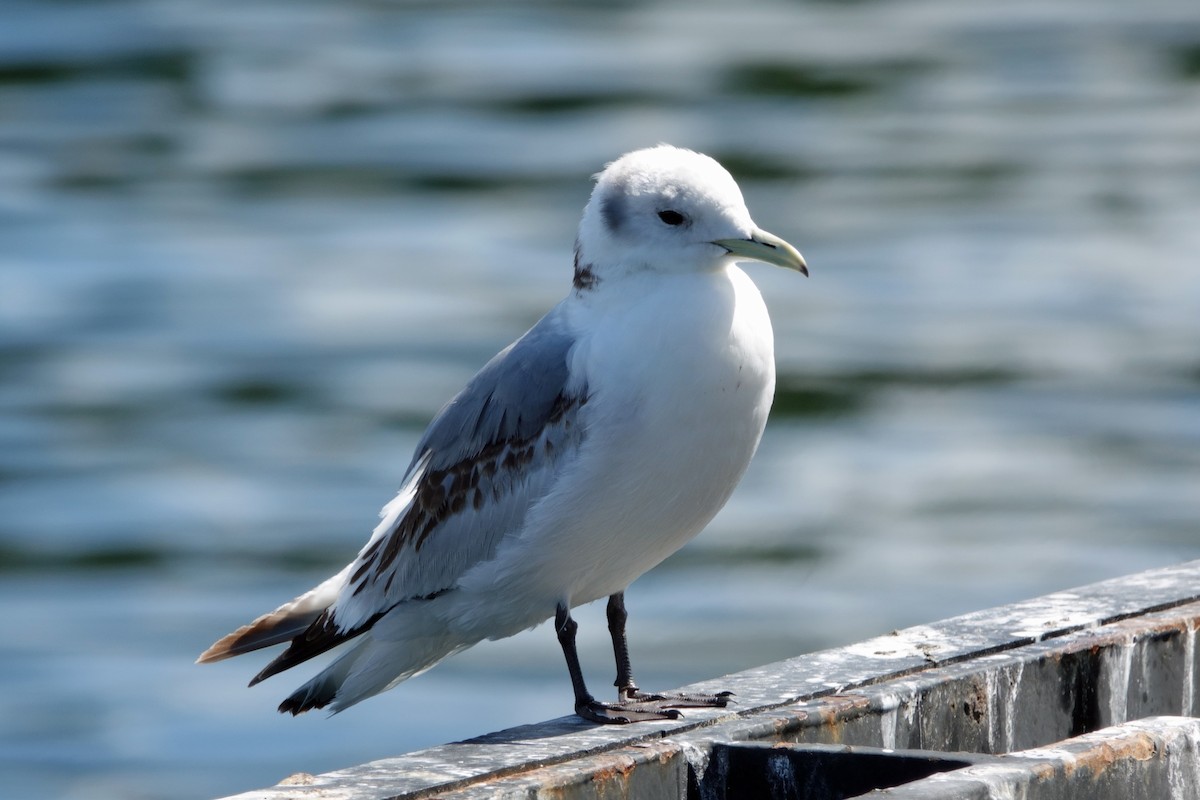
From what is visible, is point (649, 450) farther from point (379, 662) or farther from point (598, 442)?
point (379, 662)

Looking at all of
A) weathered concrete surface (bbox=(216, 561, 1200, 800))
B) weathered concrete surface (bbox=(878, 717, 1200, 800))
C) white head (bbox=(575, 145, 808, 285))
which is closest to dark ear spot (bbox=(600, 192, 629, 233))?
white head (bbox=(575, 145, 808, 285))

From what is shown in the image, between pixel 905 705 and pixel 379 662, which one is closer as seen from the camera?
pixel 905 705

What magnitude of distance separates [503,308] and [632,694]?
1453cm

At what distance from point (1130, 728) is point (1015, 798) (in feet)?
1.31

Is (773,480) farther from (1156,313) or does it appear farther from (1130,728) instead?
(1130,728)

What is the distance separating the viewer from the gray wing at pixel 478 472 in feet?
16.6

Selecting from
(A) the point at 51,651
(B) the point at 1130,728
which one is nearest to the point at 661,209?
(B) the point at 1130,728

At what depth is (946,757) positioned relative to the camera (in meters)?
3.97

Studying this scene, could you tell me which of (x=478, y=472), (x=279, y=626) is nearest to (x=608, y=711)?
(x=478, y=472)

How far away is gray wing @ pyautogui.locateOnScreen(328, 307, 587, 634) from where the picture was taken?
506cm

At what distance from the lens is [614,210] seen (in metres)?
5.05

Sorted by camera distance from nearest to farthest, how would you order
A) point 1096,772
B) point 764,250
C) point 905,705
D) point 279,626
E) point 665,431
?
point 1096,772 → point 905,705 → point 665,431 → point 764,250 → point 279,626

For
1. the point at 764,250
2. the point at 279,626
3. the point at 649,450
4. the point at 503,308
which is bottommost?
the point at 279,626

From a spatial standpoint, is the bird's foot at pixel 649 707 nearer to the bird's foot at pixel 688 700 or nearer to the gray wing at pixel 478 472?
the bird's foot at pixel 688 700
